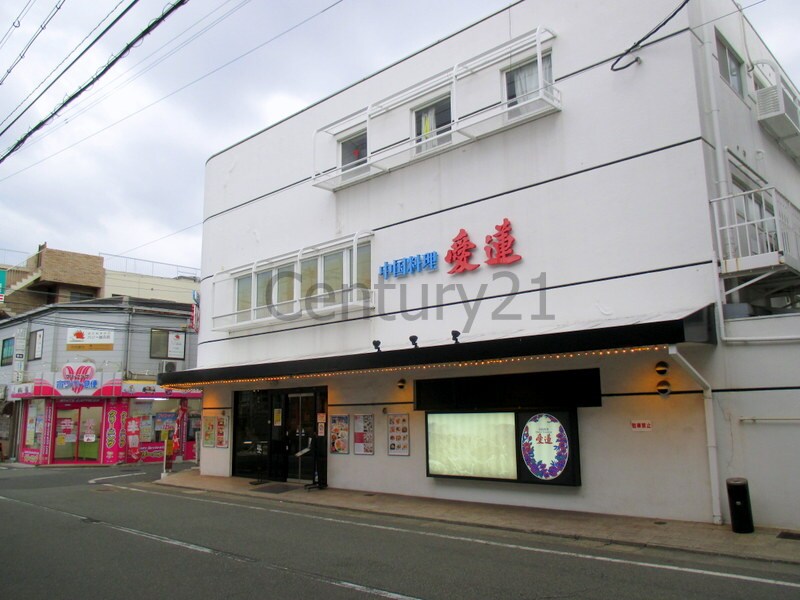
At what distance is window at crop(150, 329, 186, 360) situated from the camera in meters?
28.9

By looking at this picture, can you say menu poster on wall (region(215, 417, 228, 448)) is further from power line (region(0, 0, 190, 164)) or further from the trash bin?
the trash bin

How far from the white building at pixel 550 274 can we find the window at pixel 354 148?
47mm

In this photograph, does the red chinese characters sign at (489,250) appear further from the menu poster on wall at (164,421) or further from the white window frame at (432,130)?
the menu poster on wall at (164,421)

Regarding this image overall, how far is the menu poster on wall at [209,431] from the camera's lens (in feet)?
64.7

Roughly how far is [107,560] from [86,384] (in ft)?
67.5

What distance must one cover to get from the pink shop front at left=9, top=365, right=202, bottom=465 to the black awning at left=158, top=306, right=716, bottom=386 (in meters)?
14.2

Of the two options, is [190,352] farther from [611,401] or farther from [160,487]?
[611,401]

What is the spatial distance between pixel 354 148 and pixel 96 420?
18.6 m

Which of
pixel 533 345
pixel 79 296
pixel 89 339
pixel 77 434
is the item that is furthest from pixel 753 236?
pixel 79 296

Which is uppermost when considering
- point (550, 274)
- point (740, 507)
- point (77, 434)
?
point (550, 274)

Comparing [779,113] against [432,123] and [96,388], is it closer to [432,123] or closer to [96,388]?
[432,123]

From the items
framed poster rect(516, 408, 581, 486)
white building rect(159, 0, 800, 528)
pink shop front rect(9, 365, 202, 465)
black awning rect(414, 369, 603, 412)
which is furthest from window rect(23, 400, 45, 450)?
framed poster rect(516, 408, 581, 486)

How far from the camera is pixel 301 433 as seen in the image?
55.5 ft

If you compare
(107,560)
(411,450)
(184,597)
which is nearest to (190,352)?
(411,450)
